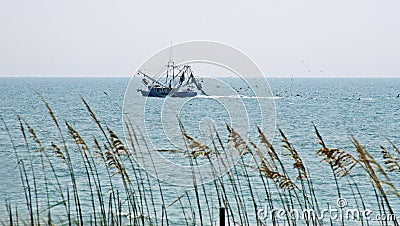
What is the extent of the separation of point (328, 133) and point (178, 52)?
119 feet

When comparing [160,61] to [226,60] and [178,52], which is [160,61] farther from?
[226,60]

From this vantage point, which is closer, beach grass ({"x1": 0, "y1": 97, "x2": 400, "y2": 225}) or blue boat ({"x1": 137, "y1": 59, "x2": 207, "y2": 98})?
beach grass ({"x1": 0, "y1": 97, "x2": 400, "y2": 225})

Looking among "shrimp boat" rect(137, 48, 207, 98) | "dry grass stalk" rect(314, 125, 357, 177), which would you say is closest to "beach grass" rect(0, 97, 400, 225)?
"dry grass stalk" rect(314, 125, 357, 177)

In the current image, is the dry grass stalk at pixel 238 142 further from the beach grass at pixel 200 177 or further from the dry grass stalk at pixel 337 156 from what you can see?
the dry grass stalk at pixel 337 156

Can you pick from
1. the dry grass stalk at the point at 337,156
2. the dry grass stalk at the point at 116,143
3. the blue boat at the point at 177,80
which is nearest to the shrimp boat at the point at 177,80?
the blue boat at the point at 177,80

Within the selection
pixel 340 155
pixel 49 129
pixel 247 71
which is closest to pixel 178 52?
pixel 247 71

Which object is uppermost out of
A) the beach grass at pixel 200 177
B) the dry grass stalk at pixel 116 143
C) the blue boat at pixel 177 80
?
the blue boat at pixel 177 80

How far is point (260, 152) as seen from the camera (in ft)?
11.2

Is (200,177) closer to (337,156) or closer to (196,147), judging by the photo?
(196,147)

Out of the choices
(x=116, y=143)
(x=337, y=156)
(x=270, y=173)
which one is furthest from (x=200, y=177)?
(x=337, y=156)

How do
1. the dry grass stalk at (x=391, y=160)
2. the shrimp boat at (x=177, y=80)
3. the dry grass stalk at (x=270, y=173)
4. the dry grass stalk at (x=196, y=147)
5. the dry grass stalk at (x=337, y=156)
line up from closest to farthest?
1. the dry grass stalk at (x=391, y=160)
2. the dry grass stalk at (x=337, y=156)
3. the dry grass stalk at (x=270, y=173)
4. the dry grass stalk at (x=196, y=147)
5. the shrimp boat at (x=177, y=80)

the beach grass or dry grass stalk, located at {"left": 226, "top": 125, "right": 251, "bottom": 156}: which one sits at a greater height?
dry grass stalk, located at {"left": 226, "top": 125, "right": 251, "bottom": 156}

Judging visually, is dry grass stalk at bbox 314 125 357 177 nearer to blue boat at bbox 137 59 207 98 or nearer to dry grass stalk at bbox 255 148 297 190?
dry grass stalk at bbox 255 148 297 190

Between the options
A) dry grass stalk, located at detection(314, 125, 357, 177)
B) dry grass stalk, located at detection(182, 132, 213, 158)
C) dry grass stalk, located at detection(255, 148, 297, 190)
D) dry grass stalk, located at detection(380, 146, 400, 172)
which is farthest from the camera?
dry grass stalk, located at detection(182, 132, 213, 158)
